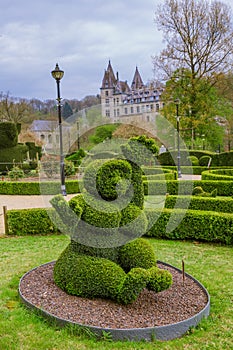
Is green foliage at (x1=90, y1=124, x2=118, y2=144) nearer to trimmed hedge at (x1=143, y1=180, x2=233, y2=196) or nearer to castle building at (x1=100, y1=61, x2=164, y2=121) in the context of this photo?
castle building at (x1=100, y1=61, x2=164, y2=121)

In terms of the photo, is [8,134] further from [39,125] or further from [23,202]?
[39,125]

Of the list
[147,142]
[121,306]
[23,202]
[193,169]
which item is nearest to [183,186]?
[23,202]

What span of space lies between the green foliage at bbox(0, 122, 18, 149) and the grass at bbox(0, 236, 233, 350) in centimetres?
1443

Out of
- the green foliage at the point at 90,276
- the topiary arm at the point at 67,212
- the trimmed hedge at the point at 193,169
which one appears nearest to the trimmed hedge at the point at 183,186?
the trimmed hedge at the point at 193,169

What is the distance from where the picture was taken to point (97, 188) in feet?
14.7

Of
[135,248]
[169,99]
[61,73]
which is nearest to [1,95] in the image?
[169,99]

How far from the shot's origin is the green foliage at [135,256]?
4473 mm

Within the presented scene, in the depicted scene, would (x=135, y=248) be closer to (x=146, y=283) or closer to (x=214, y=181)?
(x=146, y=283)

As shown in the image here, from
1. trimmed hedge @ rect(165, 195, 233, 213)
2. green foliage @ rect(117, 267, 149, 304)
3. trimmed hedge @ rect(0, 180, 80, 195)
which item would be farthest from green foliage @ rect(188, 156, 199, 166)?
green foliage @ rect(117, 267, 149, 304)

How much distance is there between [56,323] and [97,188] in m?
1.69

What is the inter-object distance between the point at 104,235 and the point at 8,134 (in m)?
17.8

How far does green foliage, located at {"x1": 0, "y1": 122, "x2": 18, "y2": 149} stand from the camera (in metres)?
20.4

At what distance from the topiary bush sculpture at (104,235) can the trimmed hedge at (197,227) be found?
324 cm

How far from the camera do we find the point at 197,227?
24.9 feet
